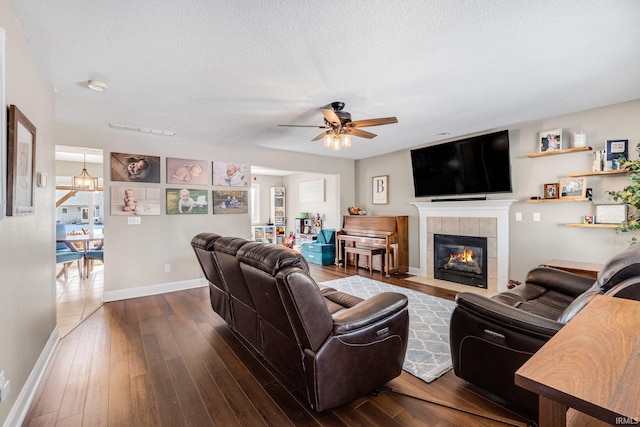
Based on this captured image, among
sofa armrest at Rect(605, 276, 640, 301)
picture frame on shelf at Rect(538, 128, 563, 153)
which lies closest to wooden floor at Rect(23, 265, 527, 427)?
sofa armrest at Rect(605, 276, 640, 301)

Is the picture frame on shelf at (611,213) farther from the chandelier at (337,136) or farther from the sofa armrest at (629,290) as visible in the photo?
the chandelier at (337,136)

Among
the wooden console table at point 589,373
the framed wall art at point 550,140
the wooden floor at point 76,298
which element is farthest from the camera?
the framed wall art at point 550,140

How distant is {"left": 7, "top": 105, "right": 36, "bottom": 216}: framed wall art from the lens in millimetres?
1567

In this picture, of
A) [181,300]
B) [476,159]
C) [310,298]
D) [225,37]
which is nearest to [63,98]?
[225,37]

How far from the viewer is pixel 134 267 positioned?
4.18 m

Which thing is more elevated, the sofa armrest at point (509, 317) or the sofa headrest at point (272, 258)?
the sofa headrest at point (272, 258)

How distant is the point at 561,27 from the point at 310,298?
2.40m

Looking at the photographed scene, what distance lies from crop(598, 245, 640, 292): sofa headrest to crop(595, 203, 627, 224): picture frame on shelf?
7.02ft

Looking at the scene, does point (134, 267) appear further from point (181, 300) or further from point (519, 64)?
point (519, 64)

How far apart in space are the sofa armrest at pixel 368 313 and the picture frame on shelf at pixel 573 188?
3127mm

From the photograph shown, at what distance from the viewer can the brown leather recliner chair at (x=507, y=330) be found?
158 centimetres

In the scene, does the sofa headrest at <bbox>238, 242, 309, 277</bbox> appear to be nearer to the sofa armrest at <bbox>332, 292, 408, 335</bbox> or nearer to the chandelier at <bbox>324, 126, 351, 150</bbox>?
the sofa armrest at <bbox>332, 292, 408, 335</bbox>

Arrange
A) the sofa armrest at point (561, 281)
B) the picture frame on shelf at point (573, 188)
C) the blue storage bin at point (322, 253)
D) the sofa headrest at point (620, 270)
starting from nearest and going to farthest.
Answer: the sofa headrest at point (620, 270)
the sofa armrest at point (561, 281)
the picture frame on shelf at point (573, 188)
the blue storage bin at point (322, 253)

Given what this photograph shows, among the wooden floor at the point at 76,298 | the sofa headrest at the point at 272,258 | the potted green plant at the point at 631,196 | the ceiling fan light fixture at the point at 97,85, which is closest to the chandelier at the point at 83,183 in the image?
the wooden floor at the point at 76,298
